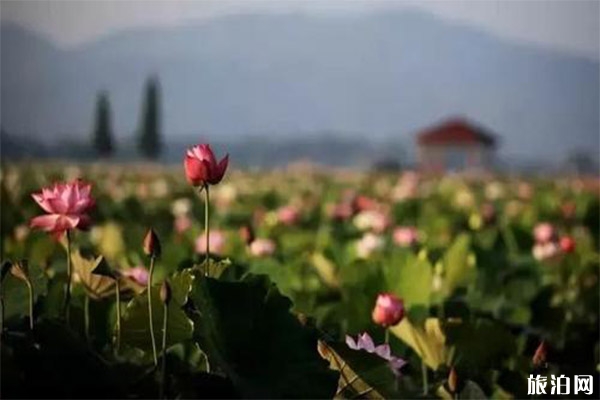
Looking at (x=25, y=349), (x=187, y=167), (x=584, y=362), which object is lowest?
(x=584, y=362)

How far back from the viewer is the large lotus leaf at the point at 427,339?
5.16 feet

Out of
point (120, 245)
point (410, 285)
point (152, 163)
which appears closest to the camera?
point (410, 285)

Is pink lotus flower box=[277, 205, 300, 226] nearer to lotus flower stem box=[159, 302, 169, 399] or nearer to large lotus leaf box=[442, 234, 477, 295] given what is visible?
large lotus leaf box=[442, 234, 477, 295]

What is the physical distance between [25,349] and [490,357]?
91 centimetres

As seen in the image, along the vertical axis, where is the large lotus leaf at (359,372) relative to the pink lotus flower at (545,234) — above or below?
below

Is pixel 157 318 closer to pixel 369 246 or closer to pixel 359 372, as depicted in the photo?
pixel 359 372

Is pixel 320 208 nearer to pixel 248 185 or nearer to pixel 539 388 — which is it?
pixel 248 185

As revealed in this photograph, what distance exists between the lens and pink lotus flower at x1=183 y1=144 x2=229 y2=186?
1175 millimetres

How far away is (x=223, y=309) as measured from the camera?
102 centimetres

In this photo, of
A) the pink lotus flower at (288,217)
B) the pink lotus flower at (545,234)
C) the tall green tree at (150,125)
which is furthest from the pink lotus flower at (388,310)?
the tall green tree at (150,125)

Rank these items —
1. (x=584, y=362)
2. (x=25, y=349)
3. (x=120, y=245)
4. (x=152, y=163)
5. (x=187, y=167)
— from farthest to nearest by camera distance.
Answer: (x=152, y=163)
(x=120, y=245)
(x=584, y=362)
(x=187, y=167)
(x=25, y=349)

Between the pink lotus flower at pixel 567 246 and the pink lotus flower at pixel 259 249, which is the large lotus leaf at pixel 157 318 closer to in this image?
the pink lotus flower at pixel 259 249

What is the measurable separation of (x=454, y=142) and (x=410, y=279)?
2085 cm

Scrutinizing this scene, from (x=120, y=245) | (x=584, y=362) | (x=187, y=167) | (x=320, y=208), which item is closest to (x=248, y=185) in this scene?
(x=320, y=208)
